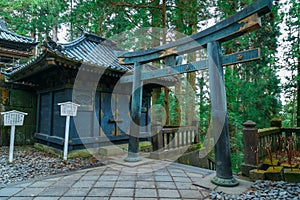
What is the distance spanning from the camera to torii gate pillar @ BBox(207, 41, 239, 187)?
10.9 feet

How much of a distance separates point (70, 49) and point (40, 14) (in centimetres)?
1000

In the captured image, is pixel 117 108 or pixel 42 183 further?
pixel 117 108

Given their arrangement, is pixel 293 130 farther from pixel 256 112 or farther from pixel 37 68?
pixel 37 68

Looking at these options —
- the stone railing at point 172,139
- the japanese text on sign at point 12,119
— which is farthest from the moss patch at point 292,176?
the japanese text on sign at point 12,119

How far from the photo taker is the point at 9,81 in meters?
7.49

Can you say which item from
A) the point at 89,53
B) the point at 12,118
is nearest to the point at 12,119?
the point at 12,118

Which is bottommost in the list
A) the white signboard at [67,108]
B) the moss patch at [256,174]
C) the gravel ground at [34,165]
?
the gravel ground at [34,165]

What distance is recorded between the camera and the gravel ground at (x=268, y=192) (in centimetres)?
283

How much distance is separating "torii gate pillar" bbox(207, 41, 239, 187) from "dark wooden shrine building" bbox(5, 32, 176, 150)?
3081 millimetres

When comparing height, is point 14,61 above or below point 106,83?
above

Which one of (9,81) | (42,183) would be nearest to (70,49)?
(9,81)

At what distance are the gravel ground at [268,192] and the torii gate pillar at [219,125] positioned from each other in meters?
0.33

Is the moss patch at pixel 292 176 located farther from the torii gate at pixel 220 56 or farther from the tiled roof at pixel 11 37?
the tiled roof at pixel 11 37

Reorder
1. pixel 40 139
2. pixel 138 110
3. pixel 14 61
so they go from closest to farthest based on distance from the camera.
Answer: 1. pixel 138 110
2. pixel 40 139
3. pixel 14 61
